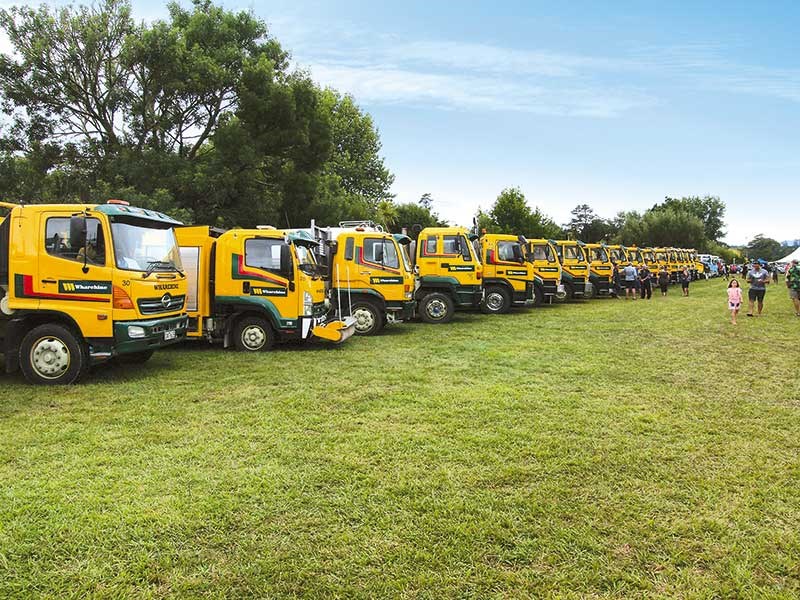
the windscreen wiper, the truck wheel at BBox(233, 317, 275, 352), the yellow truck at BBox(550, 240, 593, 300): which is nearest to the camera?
the windscreen wiper

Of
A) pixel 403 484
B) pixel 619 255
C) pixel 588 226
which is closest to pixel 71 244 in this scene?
pixel 403 484

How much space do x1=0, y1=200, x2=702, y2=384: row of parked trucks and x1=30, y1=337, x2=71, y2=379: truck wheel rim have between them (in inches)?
0.5

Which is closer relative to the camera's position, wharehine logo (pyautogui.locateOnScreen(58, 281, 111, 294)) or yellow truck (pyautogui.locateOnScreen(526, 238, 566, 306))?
wharehine logo (pyautogui.locateOnScreen(58, 281, 111, 294))

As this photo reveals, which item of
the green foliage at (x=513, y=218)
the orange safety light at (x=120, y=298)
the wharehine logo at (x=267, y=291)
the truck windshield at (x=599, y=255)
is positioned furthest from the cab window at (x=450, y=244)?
the green foliage at (x=513, y=218)

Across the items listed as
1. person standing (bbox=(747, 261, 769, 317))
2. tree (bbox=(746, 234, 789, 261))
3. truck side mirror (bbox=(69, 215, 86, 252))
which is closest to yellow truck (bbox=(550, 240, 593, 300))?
person standing (bbox=(747, 261, 769, 317))

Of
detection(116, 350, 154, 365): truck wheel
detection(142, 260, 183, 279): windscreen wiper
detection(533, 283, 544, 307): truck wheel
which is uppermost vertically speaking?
detection(142, 260, 183, 279): windscreen wiper

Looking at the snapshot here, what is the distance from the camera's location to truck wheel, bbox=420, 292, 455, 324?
14.3 metres

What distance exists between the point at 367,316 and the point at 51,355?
20.4 ft

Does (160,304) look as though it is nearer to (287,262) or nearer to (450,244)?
(287,262)

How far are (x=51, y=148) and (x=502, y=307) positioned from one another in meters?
15.5

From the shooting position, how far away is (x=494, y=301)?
1638cm

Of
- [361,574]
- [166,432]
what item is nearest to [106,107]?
[166,432]

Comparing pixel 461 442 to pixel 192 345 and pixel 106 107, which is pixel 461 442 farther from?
pixel 106 107

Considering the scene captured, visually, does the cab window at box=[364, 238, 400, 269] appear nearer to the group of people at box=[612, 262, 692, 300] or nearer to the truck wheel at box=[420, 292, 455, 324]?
the truck wheel at box=[420, 292, 455, 324]
